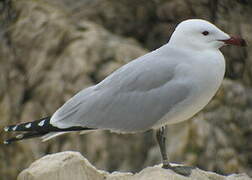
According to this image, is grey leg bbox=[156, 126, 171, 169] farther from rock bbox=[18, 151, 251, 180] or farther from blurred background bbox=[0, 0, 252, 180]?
blurred background bbox=[0, 0, 252, 180]

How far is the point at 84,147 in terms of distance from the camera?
6.23 metres

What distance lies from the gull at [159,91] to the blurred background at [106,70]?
77.2 inches

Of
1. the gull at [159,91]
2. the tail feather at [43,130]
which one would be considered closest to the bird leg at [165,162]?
the gull at [159,91]

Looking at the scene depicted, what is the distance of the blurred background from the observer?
6.11m

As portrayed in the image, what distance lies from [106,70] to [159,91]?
2.46m

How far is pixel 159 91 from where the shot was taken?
3943 millimetres

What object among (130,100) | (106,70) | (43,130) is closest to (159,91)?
(130,100)

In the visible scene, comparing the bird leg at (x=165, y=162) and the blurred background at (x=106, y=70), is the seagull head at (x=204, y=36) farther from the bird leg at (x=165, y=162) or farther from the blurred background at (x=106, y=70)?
the blurred background at (x=106, y=70)

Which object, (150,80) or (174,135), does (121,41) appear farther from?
(150,80)

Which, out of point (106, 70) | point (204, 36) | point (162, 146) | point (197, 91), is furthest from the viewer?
point (106, 70)

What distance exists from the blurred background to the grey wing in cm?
195

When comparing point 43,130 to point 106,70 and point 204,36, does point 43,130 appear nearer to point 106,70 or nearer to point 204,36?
point 204,36

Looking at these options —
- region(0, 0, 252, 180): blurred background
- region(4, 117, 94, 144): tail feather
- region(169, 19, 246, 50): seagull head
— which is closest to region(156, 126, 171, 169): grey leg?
region(4, 117, 94, 144): tail feather

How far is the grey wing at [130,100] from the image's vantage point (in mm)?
3904
